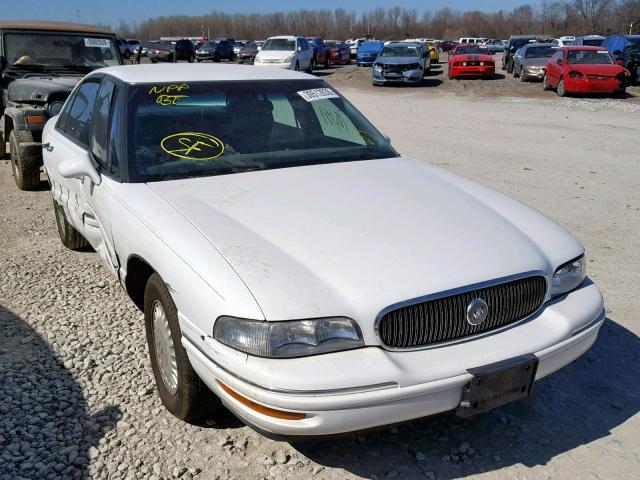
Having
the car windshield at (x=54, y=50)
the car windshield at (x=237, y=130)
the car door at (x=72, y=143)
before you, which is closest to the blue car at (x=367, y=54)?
the car windshield at (x=54, y=50)

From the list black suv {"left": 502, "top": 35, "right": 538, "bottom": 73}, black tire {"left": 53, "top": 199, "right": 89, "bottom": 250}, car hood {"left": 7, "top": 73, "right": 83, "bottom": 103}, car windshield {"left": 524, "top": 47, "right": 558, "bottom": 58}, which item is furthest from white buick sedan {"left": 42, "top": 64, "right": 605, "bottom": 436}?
black suv {"left": 502, "top": 35, "right": 538, "bottom": 73}

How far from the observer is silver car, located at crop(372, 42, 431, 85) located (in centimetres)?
2280

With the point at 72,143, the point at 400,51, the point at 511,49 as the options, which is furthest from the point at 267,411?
the point at 511,49

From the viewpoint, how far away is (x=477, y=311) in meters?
2.50

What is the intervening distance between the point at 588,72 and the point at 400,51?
25.4 feet

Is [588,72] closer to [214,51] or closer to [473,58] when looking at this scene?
[473,58]

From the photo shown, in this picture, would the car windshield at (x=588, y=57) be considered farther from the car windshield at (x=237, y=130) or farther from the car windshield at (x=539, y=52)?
the car windshield at (x=237, y=130)

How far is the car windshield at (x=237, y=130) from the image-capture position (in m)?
3.45

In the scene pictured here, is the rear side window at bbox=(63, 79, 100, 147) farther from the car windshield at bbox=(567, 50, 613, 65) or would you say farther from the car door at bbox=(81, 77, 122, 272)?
the car windshield at bbox=(567, 50, 613, 65)

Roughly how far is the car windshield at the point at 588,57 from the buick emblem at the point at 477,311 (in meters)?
18.6

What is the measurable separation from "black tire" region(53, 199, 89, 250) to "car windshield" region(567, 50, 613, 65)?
687 inches

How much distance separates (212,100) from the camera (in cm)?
378

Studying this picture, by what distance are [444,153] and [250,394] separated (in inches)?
330

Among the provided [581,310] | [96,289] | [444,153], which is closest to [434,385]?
[581,310]
